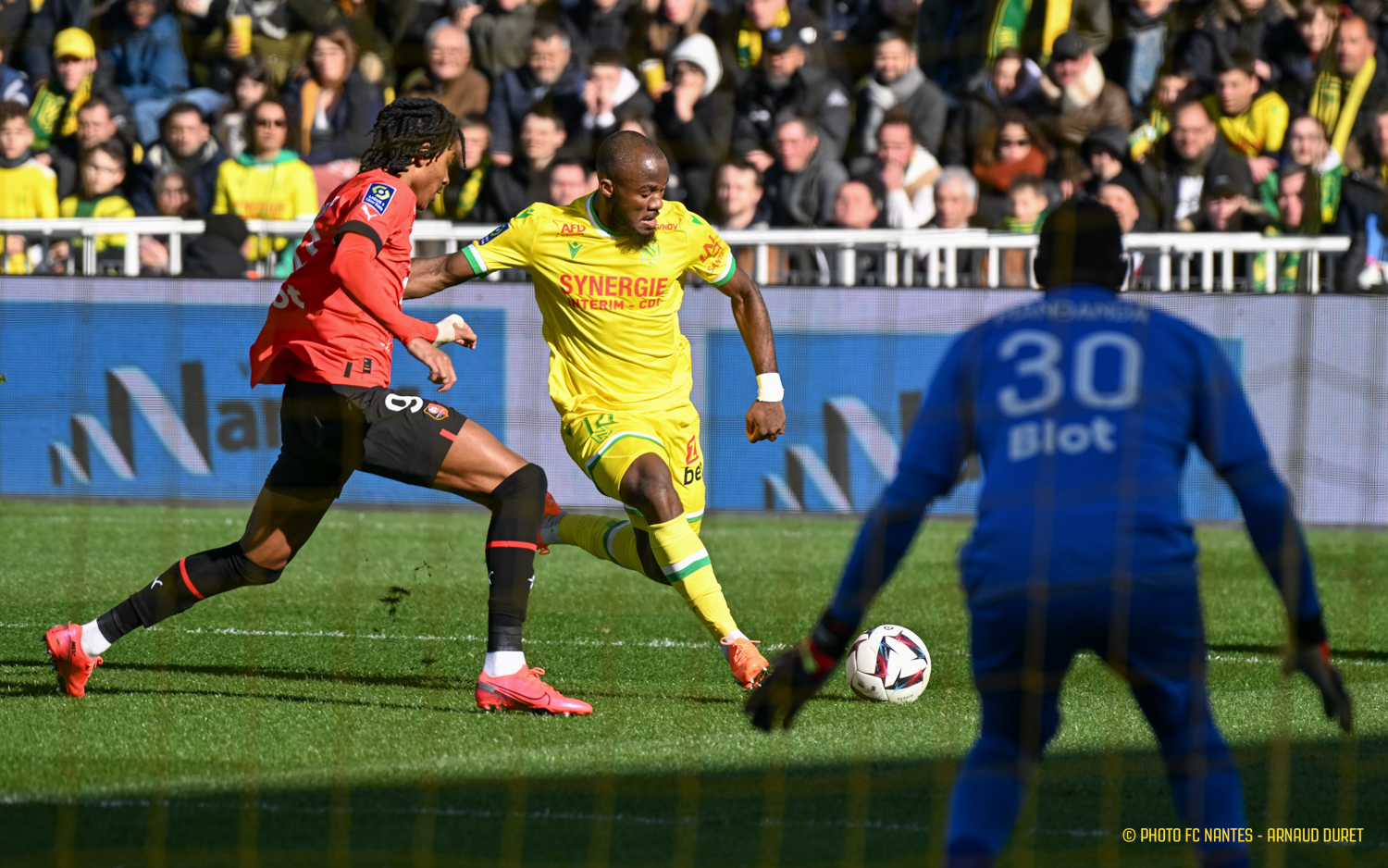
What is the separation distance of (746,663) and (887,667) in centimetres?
50

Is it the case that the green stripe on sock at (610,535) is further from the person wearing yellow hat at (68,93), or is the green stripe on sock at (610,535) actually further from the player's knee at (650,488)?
the person wearing yellow hat at (68,93)

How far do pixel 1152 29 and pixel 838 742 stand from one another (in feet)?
30.2

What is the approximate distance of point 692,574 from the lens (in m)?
6.09

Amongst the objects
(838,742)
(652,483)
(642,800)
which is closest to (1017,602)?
(642,800)

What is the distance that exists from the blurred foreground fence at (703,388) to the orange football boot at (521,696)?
596 cm

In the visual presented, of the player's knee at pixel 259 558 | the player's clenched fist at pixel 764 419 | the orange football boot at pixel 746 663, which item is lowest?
the orange football boot at pixel 746 663

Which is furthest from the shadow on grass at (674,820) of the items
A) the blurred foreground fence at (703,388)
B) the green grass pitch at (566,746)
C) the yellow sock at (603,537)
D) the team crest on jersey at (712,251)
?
the blurred foreground fence at (703,388)

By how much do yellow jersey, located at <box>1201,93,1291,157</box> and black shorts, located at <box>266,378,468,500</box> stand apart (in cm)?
844

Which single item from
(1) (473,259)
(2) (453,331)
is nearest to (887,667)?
(2) (453,331)

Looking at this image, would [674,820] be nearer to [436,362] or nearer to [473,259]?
[436,362]

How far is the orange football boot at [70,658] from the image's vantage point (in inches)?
229

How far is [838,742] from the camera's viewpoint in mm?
5254

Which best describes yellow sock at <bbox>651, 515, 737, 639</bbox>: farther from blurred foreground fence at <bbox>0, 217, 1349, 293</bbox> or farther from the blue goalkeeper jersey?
blurred foreground fence at <bbox>0, 217, 1349, 293</bbox>

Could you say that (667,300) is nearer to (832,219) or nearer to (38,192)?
(832,219)
